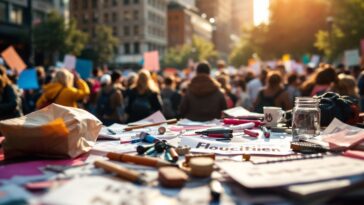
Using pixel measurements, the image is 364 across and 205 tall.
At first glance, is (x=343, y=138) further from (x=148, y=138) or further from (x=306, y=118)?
(x=148, y=138)

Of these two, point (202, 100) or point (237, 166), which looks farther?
point (202, 100)

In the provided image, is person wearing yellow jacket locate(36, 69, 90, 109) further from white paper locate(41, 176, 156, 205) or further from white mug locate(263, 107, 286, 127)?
white paper locate(41, 176, 156, 205)

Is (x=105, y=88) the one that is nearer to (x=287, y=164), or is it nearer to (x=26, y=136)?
(x=26, y=136)

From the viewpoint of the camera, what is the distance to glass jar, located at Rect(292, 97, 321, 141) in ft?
9.02

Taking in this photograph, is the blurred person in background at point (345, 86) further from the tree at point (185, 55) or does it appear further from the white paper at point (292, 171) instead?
the tree at point (185, 55)

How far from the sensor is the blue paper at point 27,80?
930 cm

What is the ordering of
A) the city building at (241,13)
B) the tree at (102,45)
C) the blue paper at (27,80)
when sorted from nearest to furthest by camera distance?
the blue paper at (27,80), the tree at (102,45), the city building at (241,13)

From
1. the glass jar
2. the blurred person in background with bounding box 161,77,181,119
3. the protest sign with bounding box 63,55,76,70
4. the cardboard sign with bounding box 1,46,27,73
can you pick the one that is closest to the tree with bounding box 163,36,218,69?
the protest sign with bounding box 63,55,76,70

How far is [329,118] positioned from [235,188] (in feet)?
6.15

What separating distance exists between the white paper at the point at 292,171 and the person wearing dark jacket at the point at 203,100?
13.3 ft

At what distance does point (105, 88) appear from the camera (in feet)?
26.9

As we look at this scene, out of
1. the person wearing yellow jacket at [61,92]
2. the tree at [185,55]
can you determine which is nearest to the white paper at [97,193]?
the person wearing yellow jacket at [61,92]

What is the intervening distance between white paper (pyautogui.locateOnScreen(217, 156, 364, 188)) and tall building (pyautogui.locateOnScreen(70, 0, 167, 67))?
70230 millimetres

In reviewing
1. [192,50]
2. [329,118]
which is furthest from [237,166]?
[192,50]
